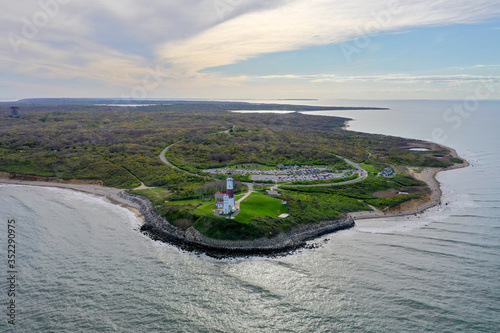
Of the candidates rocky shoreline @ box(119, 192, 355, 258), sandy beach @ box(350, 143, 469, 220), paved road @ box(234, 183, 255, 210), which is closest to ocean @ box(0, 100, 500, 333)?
rocky shoreline @ box(119, 192, 355, 258)

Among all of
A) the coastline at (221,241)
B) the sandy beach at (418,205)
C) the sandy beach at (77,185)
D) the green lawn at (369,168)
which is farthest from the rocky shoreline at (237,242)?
the green lawn at (369,168)

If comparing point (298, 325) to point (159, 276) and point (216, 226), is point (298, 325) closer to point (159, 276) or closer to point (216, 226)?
point (159, 276)

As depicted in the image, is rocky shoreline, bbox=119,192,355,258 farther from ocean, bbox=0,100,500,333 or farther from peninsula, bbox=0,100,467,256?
ocean, bbox=0,100,500,333

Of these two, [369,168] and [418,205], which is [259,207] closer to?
[418,205]

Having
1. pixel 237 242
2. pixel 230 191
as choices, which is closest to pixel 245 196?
pixel 230 191

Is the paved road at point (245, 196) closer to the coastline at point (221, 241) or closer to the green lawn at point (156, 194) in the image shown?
the coastline at point (221, 241)

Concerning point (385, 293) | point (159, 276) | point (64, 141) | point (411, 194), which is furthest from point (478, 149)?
point (64, 141)
